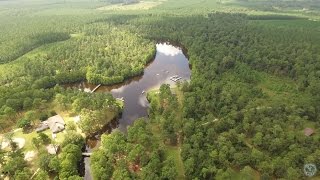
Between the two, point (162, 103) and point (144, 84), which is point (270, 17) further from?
point (162, 103)

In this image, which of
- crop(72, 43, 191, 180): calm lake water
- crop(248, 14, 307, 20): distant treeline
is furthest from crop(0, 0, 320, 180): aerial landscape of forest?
crop(248, 14, 307, 20): distant treeline

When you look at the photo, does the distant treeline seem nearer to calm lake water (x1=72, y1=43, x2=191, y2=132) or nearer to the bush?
Result: calm lake water (x1=72, y1=43, x2=191, y2=132)

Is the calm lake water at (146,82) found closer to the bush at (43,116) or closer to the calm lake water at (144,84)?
the calm lake water at (144,84)

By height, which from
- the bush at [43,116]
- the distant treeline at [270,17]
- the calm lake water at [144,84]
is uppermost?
the distant treeline at [270,17]

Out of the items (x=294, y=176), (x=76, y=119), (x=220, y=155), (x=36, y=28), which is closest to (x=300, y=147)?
(x=294, y=176)

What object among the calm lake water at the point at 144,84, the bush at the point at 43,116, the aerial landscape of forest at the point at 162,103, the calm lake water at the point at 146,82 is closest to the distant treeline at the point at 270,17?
the aerial landscape of forest at the point at 162,103
